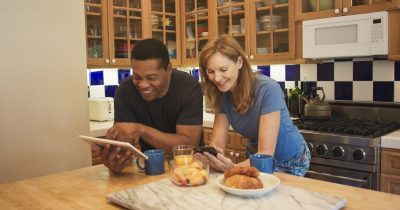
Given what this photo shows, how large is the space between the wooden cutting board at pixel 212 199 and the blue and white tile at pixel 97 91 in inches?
98.2

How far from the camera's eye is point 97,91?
12.0ft

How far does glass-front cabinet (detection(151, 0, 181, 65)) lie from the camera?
3.65 m

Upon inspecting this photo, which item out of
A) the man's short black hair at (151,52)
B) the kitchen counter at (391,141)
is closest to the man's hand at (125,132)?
the man's short black hair at (151,52)

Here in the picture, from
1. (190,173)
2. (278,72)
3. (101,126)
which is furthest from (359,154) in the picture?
(101,126)

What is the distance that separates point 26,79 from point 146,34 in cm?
156

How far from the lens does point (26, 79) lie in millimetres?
2150

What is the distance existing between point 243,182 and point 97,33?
2480mm

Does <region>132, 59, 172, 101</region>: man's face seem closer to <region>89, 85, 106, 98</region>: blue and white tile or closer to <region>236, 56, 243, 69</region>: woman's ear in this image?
<region>236, 56, 243, 69</region>: woman's ear

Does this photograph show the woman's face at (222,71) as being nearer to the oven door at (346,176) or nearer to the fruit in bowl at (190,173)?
the fruit in bowl at (190,173)

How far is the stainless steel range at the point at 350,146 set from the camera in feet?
7.61

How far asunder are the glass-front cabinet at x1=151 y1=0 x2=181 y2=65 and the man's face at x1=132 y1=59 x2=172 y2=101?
1808 millimetres

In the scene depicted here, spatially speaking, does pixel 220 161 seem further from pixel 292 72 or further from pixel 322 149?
pixel 292 72

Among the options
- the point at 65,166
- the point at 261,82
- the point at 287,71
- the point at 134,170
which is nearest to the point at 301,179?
the point at 261,82

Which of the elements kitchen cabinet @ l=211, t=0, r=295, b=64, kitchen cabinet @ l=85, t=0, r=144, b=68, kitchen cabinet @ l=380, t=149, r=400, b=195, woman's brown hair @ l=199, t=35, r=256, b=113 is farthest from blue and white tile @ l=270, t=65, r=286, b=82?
woman's brown hair @ l=199, t=35, r=256, b=113
